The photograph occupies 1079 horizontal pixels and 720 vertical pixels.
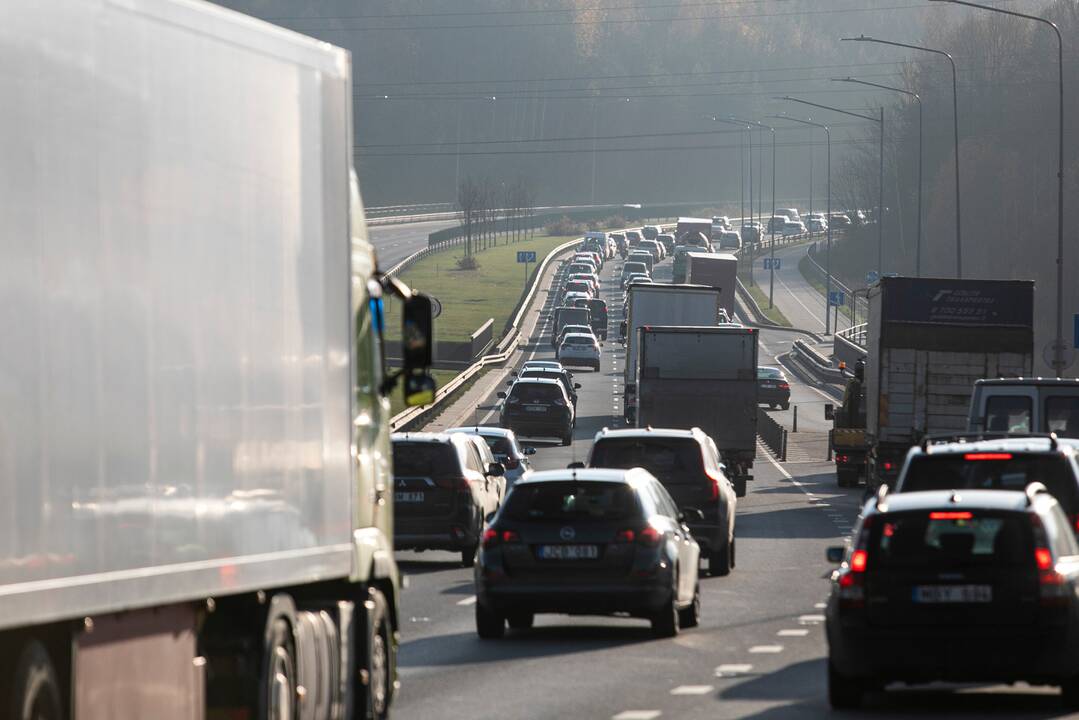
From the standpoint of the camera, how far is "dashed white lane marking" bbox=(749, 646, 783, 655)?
1714 cm

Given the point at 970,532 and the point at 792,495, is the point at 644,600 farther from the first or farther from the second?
the point at 792,495

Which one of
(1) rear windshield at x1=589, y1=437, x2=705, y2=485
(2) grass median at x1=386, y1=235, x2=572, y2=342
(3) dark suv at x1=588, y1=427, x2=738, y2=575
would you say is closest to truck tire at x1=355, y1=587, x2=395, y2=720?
(3) dark suv at x1=588, y1=427, x2=738, y2=575

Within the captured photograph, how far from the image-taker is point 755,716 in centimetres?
1328

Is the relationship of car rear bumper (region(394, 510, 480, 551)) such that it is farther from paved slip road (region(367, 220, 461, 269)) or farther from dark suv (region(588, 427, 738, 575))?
paved slip road (region(367, 220, 461, 269))

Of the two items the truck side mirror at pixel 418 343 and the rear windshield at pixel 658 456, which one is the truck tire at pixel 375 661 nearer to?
the truck side mirror at pixel 418 343

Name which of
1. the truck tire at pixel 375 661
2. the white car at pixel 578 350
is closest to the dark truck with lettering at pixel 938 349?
the truck tire at pixel 375 661

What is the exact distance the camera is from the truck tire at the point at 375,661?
37.9 feet

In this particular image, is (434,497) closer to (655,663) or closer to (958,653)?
(655,663)

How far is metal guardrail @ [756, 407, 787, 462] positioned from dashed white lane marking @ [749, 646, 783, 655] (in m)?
34.7

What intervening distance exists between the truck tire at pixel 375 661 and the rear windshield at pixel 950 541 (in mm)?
3038

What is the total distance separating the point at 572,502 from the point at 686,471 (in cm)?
663

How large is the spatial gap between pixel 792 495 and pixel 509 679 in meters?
26.6

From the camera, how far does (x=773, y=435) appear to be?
190ft

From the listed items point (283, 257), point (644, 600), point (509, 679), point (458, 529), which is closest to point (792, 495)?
point (458, 529)
